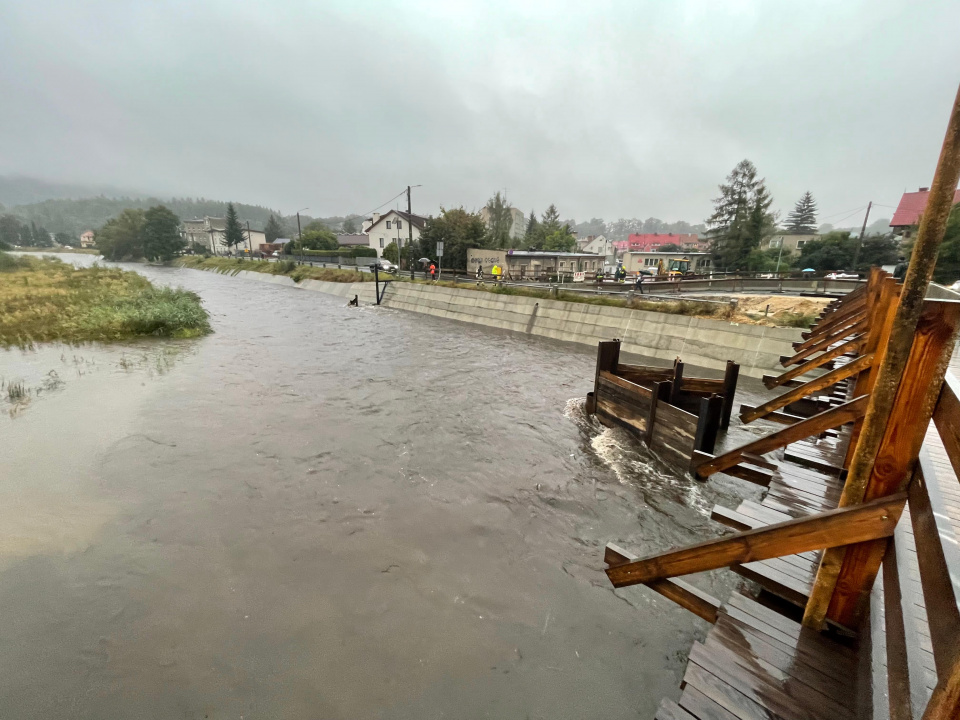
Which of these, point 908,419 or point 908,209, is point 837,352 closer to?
point 908,419

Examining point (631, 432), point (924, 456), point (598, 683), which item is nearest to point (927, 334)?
point (924, 456)

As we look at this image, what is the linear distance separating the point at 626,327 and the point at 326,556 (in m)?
18.7

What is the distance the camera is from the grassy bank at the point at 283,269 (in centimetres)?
4600

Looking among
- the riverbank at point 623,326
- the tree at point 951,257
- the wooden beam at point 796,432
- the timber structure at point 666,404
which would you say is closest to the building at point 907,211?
the tree at point 951,257

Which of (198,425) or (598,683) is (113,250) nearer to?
(198,425)

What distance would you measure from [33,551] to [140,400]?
741 cm

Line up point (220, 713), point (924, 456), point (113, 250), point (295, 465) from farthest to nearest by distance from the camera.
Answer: point (113, 250) < point (295, 465) < point (220, 713) < point (924, 456)

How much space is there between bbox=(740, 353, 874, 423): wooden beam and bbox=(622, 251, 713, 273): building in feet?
165

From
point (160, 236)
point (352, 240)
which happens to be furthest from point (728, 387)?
point (160, 236)

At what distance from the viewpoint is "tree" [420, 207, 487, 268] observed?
46.7 meters

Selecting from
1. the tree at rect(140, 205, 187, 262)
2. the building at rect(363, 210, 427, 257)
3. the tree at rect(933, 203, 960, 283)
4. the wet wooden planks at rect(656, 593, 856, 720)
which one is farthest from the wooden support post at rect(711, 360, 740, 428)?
the tree at rect(140, 205, 187, 262)

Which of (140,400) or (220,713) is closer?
(220,713)

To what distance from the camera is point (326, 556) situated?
22.7 feet

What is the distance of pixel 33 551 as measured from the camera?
6738 millimetres
